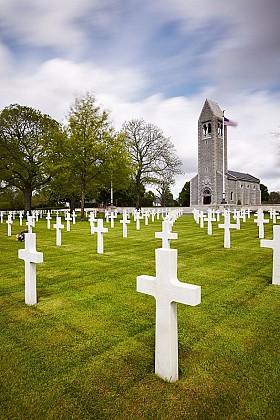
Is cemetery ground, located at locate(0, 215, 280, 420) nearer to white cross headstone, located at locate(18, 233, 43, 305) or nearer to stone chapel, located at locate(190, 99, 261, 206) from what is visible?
white cross headstone, located at locate(18, 233, 43, 305)

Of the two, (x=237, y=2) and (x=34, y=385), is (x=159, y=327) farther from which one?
(x=237, y=2)

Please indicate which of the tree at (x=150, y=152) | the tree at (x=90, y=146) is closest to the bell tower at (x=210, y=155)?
the tree at (x=150, y=152)

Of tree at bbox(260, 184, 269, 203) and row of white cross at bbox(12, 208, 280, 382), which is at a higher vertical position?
tree at bbox(260, 184, 269, 203)

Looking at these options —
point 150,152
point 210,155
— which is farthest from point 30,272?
point 210,155

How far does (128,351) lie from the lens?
2895mm

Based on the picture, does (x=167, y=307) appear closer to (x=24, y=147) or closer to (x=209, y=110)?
(x=24, y=147)

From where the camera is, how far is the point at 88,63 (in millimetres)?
10852

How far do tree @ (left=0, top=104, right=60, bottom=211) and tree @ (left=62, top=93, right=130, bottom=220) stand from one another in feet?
10.7

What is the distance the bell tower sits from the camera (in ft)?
163

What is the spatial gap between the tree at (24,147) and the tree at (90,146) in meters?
3.26

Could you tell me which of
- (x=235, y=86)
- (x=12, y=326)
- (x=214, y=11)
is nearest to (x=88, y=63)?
(x=214, y=11)

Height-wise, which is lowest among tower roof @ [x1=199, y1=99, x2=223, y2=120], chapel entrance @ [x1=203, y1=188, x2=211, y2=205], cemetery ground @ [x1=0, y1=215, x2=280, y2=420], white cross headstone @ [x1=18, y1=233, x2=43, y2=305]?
cemetery ground @ [x1=0, y1=215, x2=280, y2=420]

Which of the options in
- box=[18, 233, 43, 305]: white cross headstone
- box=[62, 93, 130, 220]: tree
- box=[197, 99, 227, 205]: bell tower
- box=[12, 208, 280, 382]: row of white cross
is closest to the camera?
box=[12, 208, 280, 382]: row of white cross

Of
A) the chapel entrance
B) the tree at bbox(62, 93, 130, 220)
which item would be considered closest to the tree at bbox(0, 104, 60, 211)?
the tree at bbox(62, 93, 130, 220)
